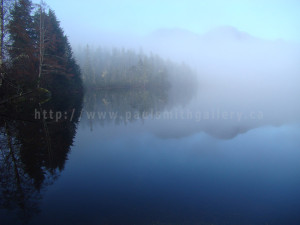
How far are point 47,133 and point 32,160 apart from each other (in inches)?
127

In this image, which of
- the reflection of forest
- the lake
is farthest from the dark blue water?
the reflection of forest

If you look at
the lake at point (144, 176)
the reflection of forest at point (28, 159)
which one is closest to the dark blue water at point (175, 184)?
the lake at point (144, 176)

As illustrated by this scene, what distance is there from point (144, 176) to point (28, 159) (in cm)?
393

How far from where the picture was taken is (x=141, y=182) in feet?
19.4

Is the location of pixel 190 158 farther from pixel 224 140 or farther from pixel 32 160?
pixel 32 160

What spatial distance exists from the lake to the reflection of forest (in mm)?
26

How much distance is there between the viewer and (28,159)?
21.9ft

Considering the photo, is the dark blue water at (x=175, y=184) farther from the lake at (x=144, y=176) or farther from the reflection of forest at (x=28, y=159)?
the reflection of forest at (x=28, y=159)

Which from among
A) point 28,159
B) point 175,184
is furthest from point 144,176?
point 28,159

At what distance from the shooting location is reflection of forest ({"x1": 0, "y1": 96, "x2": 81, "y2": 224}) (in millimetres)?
4711

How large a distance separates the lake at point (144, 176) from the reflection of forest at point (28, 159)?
0.03 metres

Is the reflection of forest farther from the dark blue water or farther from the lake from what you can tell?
the dark blue water

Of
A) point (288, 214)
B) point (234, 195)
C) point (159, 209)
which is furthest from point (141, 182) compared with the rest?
point (288, 214)

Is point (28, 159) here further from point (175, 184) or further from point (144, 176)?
point (175, 184)
